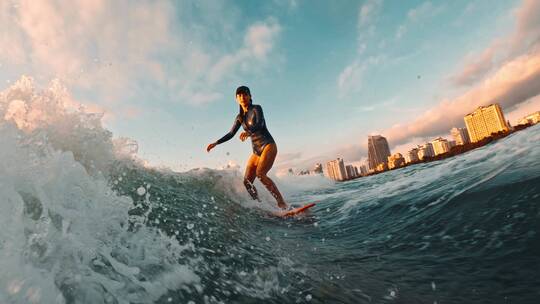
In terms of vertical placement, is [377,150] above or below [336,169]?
above

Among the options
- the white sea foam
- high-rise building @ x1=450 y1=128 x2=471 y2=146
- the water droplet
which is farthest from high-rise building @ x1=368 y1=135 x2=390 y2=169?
the white sea foam

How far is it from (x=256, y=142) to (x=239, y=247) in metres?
3.61

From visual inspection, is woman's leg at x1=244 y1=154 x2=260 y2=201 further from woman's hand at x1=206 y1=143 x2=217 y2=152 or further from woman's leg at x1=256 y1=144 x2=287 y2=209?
woman's hand at x1=206 y1=143 x2=217 y2=152

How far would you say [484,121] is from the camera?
9319cm

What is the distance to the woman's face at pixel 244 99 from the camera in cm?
754

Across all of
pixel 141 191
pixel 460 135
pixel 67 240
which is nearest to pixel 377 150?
pixel 460 135

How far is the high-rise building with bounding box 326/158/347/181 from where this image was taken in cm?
12219

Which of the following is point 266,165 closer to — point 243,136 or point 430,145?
point 243,136

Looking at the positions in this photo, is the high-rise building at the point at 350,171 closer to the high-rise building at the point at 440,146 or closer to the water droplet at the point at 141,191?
the high-rise building at the point at 440,146

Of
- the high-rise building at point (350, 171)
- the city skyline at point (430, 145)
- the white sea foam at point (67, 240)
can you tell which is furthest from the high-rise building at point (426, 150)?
the white sea foam at point (67, 240)

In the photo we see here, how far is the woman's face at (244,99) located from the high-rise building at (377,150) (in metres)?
128

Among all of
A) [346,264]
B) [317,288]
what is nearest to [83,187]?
[317,288]

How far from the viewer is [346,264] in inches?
146

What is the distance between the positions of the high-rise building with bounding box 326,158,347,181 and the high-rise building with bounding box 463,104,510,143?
1737 inches
